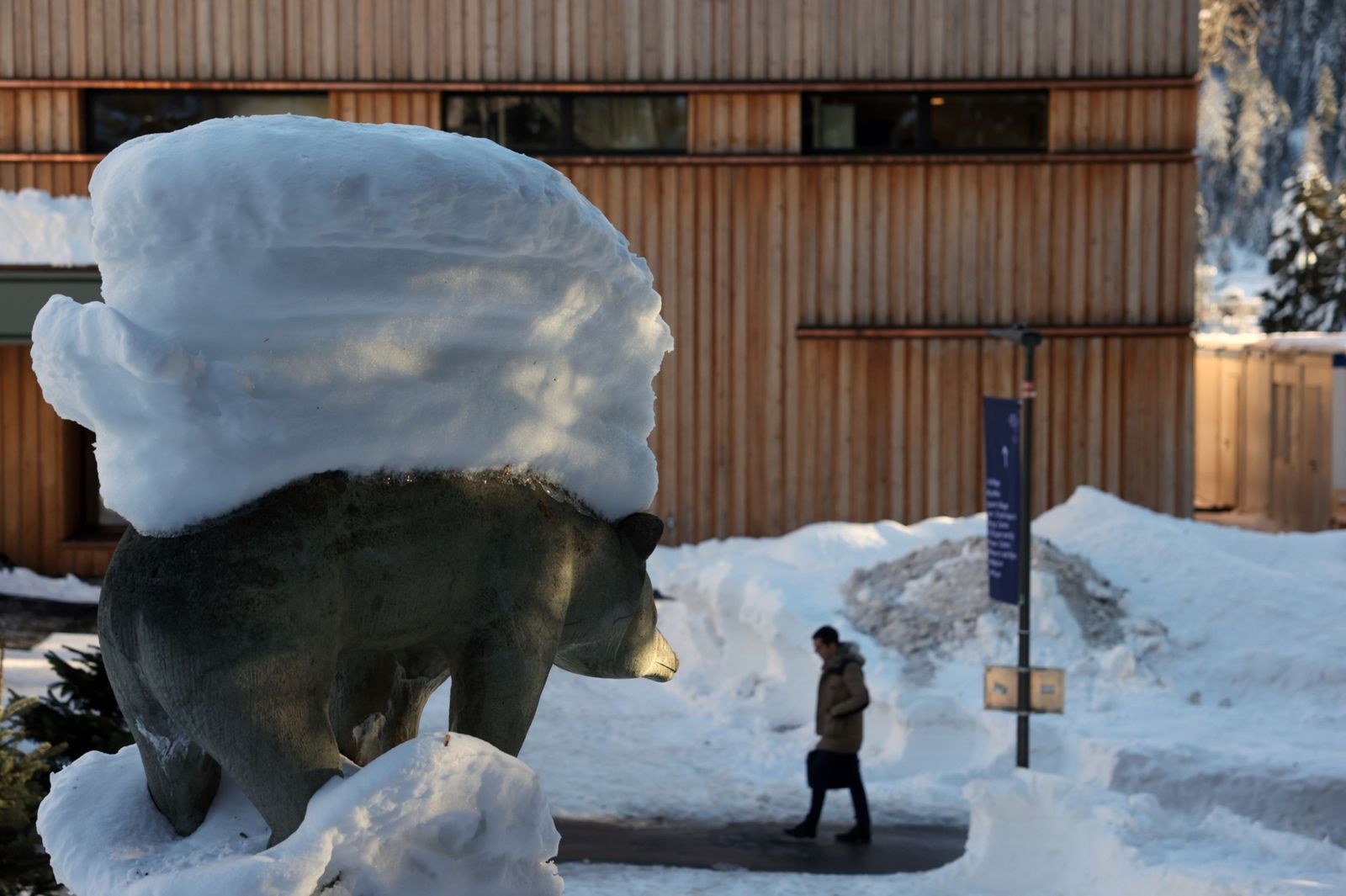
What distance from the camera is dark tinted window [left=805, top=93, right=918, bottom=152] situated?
62.8 feet

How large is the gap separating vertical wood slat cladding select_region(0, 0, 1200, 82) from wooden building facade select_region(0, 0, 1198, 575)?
1.2 inches

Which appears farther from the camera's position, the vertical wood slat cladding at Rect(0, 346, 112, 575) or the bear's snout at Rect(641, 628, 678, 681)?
the vertical wood slat cladding at Rect(0, 346, 112, 575)

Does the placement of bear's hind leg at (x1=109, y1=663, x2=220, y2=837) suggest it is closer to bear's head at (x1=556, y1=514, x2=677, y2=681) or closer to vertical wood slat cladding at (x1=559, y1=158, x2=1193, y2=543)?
bear's head at (x1=556, y1=514, x2=677, y2=681)

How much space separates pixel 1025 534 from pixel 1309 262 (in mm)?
31109

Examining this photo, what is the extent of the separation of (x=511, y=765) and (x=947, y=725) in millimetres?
10040

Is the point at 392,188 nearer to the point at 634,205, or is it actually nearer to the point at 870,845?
the point at 870,845

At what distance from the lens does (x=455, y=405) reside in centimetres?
351

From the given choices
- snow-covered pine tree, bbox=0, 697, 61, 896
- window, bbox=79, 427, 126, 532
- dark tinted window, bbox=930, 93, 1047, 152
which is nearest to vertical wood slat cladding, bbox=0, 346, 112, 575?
window, bbox=79, 427, 126, 532

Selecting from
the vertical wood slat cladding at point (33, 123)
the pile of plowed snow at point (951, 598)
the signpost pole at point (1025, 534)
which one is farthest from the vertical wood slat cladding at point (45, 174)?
the signpost pole at point (1025, 534)

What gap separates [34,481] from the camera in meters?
19.5

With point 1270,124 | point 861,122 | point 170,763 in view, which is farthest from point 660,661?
point 1270,124

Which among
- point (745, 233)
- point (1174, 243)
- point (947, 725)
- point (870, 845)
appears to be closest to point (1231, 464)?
point (1174, 243)

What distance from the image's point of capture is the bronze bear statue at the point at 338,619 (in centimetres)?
313

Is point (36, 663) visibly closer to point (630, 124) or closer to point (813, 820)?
point (813, 820)
